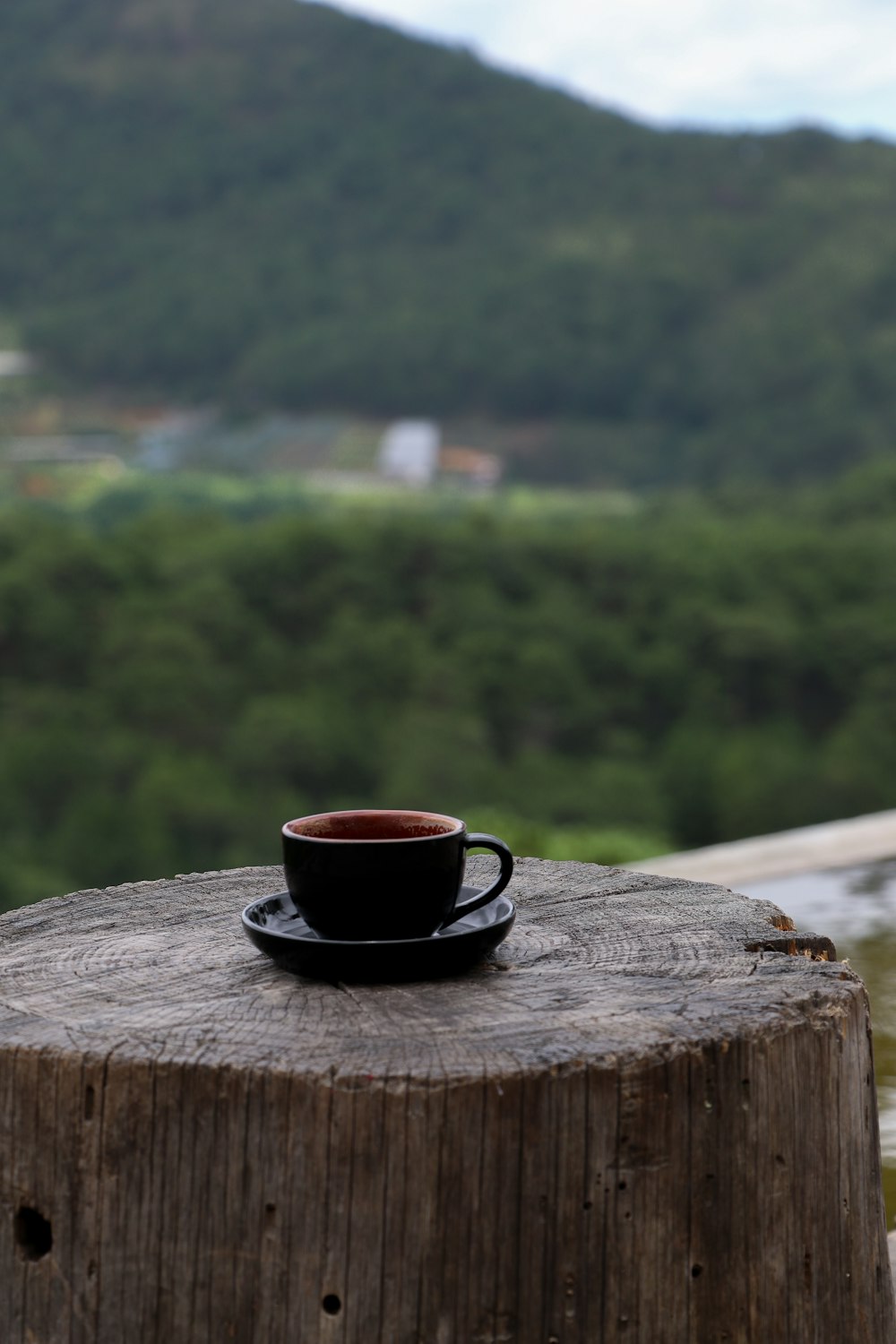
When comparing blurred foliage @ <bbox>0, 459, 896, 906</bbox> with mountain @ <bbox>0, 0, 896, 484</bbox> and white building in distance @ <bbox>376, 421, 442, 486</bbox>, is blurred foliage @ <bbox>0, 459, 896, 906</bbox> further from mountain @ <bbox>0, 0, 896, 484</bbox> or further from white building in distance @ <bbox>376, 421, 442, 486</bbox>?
mountain @ <bbox>0, 0, 896, 484</bbox>

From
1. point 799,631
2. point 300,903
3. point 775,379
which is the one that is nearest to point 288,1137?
point 300,903

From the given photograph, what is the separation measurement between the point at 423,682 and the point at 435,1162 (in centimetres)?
944

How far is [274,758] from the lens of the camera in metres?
10.1

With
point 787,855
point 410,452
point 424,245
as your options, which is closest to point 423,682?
point 410,452

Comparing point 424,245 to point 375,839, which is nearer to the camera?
point 375,839

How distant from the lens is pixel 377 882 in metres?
1.10

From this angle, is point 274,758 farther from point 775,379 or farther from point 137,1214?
point 137,1214

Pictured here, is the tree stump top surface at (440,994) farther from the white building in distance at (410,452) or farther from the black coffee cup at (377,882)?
the white building in distance at (410,452)

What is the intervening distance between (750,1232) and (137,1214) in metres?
0.45

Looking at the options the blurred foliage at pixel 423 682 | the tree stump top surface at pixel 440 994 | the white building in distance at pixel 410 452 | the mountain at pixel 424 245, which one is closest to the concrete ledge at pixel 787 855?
the tree stump top surface at pixel 440 994

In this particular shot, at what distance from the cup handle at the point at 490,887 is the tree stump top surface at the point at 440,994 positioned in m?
0.05

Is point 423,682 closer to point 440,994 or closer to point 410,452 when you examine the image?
point 410,452

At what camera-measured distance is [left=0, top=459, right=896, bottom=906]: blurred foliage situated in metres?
9.61

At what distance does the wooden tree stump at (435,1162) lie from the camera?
38.2 inches
